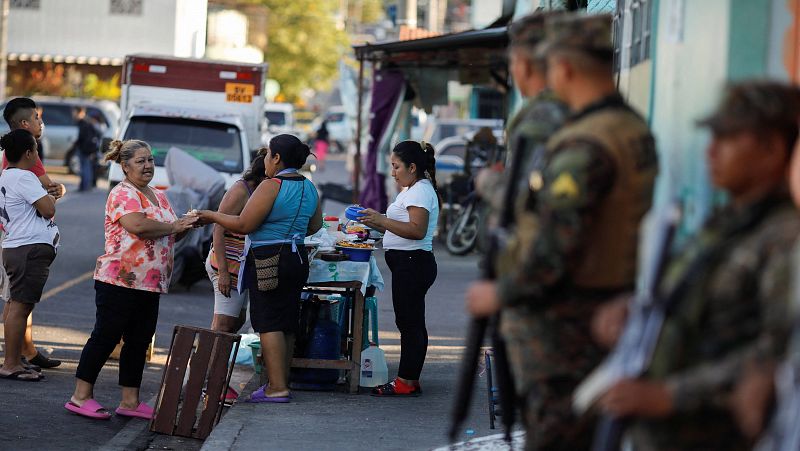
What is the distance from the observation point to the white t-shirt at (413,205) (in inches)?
328

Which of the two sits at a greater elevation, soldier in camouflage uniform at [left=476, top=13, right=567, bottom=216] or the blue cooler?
soldier in camouflage uniform at [left=476, top=13, right=567, bottom=216]

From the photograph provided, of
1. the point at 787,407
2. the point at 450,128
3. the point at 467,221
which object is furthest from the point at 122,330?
the point at 450,128

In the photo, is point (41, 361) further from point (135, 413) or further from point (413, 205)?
point (413, 205)

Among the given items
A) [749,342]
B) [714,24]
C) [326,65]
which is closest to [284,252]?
[714,24]

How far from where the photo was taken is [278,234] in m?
8.02

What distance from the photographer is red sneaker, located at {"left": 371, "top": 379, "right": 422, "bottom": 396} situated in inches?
344

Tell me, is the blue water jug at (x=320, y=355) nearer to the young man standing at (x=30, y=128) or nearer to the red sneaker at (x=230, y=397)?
the red sneaker at (x=230, y=397)

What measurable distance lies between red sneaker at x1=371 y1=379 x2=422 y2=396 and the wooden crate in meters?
1.18

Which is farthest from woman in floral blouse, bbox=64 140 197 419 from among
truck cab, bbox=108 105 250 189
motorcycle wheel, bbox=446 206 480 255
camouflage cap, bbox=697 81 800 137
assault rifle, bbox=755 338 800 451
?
motorcycle wheel, bbox=446 206 480 255

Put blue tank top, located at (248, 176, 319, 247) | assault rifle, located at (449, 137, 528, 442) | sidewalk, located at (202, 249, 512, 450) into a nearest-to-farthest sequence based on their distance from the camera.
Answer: assault rifle, located at (449, 137, 528, 442) → sidewalk, located at (202, 249, 512, 450) → blue tank top, located at (248, 176, 319, 247)

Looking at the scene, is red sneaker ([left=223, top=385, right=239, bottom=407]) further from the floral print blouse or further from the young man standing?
the young man standing

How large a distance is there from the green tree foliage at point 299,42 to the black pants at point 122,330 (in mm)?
52230

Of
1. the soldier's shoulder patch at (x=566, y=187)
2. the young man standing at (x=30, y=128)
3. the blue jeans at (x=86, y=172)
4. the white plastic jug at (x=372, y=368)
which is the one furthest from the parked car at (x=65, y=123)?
the soldier's shoulder patch at (x=566, y=187)

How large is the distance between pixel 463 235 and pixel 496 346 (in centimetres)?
1456
